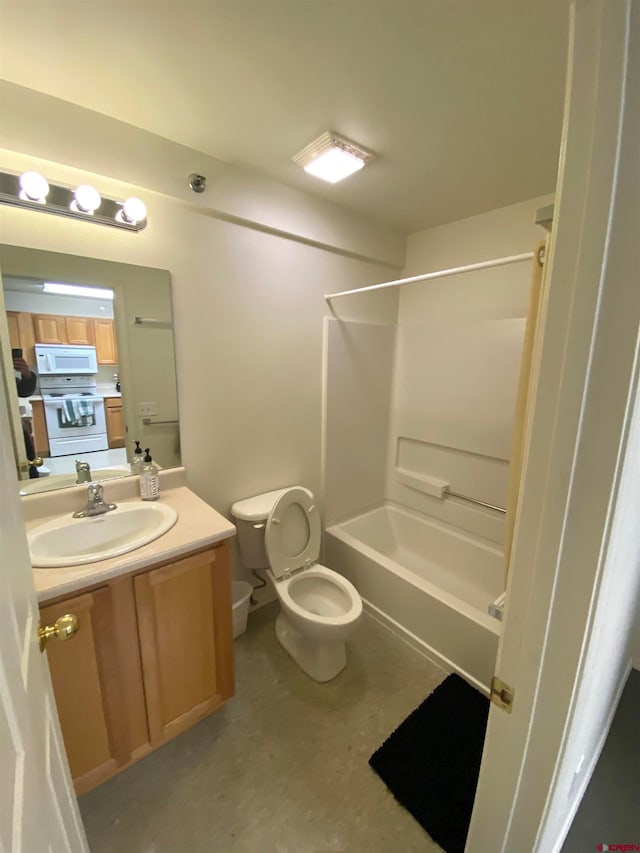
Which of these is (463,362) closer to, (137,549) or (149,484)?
(149,484)

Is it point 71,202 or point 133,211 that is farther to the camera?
point 133,211

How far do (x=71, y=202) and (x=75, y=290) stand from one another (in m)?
0.31

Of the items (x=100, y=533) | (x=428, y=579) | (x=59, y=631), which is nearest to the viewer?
(x=59, y=631)

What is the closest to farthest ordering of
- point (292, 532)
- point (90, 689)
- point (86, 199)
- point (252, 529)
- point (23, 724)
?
point (23, 724) → point (90, 689) → point (86, 199) → point (252, 529) → point (292, 532)

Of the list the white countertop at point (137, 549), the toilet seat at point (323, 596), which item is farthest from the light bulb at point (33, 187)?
the toilet seat at point (323, 596)

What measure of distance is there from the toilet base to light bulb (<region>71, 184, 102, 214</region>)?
2.01 meters

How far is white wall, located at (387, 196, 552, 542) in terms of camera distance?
2.03 m

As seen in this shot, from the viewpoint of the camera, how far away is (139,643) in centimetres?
120

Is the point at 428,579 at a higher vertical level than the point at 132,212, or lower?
lower

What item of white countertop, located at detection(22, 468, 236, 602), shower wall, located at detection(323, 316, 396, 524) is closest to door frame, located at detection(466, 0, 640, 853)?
white countertop, located at detection(22, 468, 236, 602)

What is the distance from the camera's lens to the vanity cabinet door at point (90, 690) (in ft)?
3.45

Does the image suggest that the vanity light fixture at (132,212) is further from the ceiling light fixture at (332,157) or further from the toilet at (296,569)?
the toilet at (296,569)

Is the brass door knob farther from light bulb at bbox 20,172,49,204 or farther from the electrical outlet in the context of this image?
light bulb at bbox 20,172,49,204

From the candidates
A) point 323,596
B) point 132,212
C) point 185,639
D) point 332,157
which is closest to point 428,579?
point 323,596
